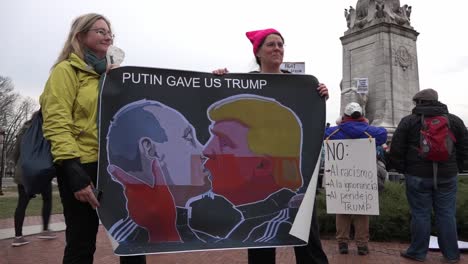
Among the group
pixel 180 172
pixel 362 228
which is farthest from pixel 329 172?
pixel 180 172

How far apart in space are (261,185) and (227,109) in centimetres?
60

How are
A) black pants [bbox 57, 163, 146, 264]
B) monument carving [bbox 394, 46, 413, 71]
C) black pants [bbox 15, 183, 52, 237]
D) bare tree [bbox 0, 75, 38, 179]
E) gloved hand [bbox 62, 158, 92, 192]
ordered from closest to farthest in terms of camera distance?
gloved hand [bbox 62, 158, 92, 192] < black pants [bbox 57, 163, 146, 264] < black pants [bbox 15, 183, 52, 237] < monument carving [bbox 394, 46, 413, 71] < bare tree [bbox 0, 75, 38, 179]

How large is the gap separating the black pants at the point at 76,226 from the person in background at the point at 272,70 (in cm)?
122

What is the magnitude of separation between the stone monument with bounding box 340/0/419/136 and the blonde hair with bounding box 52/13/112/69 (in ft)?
48.1

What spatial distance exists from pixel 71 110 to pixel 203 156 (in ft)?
3.04

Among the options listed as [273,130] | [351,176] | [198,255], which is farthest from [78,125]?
[351,176]

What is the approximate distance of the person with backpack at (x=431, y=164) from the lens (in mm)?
5785

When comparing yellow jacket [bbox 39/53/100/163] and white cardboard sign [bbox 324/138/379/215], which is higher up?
yellow jacket [bbox 39/53/100/163]

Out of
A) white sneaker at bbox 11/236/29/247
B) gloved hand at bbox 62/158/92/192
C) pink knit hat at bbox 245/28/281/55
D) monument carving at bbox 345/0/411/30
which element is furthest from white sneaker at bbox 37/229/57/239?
monument carving at bbox 345/0/411/30

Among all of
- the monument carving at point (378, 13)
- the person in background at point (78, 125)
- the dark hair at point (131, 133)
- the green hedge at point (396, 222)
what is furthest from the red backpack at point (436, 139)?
the monument carving at point (378, 13)

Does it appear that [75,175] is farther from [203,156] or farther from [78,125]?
[203,156]

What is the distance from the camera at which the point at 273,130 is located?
339 centimetres

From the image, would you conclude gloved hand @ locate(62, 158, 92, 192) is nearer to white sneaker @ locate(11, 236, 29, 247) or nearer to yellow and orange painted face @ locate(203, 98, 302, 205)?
yellow and orange painted face @ locate(203, 98, 302, 205)

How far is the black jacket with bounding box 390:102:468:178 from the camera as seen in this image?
19.2 feet
